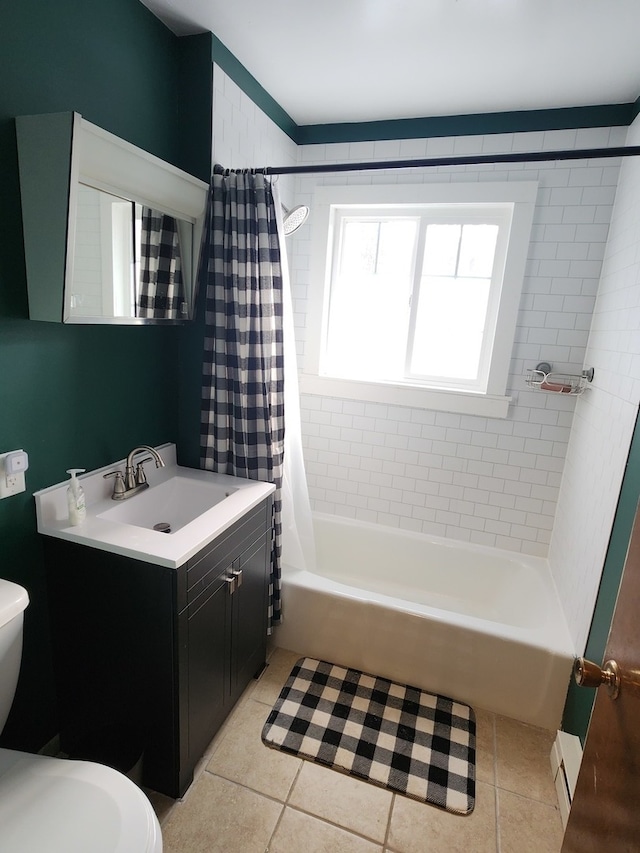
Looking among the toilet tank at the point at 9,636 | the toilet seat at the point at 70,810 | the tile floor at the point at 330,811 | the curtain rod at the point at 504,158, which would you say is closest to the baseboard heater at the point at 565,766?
the tile floor at the point at 330,811

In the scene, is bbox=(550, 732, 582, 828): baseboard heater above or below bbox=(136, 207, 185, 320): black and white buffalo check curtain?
below

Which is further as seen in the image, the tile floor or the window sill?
the window sill

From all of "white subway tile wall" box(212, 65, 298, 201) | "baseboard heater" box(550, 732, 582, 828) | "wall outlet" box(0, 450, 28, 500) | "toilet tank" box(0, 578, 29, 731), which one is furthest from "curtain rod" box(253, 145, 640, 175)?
"baseboard heater" box(550, 732, 582, 828)

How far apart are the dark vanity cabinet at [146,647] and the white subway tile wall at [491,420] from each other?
127 centimetres

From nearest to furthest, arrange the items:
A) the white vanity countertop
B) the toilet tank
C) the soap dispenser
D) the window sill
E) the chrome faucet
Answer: the toilet tank < the white vanity countertop < the soap dispenser < the chrome faucet < the window sill

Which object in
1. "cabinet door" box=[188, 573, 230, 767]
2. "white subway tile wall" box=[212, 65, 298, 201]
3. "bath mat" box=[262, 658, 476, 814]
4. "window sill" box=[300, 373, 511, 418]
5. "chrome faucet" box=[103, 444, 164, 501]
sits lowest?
"bath mat" box=[262, 658, 476, 814]

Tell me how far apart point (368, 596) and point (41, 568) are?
1.27 m

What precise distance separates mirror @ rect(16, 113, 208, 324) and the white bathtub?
1395mm

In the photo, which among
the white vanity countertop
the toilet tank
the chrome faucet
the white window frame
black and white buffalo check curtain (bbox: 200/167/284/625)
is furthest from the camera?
the white window frame

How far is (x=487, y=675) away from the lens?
1825mm

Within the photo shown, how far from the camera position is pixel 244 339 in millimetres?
1815

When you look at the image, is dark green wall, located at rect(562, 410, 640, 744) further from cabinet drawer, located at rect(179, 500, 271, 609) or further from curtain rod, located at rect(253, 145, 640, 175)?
cabinet drawer, located at rect(179, 500, 271, 609)

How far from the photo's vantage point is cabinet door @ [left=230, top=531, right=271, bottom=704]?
164 centimetres

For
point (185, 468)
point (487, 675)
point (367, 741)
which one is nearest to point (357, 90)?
point (185, 468)
